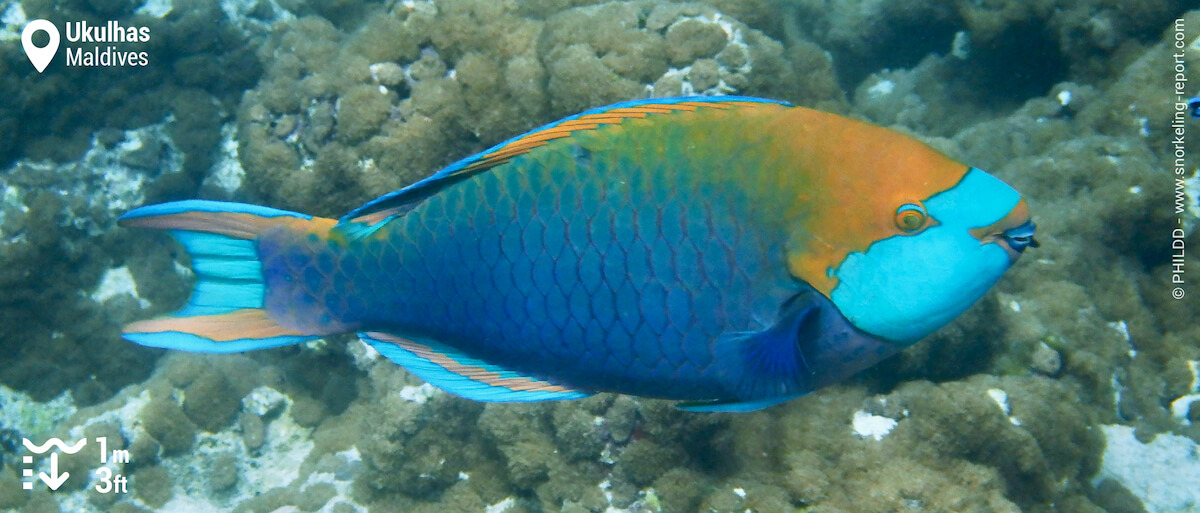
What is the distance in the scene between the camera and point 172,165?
18.5ft

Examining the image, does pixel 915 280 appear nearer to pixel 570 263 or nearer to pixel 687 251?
pixel 687 251

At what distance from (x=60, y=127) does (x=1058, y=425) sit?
794 centimetres

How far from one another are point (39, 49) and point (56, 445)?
134 inches

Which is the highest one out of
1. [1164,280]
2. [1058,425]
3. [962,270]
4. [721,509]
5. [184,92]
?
[184,92]

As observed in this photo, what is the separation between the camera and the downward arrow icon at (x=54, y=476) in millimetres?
4887

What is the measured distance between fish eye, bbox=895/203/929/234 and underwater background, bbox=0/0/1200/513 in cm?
202

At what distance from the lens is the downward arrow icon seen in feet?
16.0

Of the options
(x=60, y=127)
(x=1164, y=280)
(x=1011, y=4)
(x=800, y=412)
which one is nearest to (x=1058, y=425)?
(x=800, y=412)

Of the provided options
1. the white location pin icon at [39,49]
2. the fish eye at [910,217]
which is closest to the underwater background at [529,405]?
the white location pin icon at [39,49]

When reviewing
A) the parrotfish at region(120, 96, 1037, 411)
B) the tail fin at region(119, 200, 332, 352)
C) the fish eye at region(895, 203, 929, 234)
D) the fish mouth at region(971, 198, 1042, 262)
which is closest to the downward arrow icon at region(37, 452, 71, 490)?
the tail fin at region(119, 200, 332, 352)

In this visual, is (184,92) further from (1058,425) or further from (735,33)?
(1058,425)

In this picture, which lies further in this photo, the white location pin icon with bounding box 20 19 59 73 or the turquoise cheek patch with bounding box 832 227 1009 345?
the white location pin icon with bounding box 20 19 59 73

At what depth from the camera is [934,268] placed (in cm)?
125

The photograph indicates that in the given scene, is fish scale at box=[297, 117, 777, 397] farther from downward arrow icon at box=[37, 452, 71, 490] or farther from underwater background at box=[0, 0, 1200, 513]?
downward arrow icon at box=[37, 452, 71, 490]
